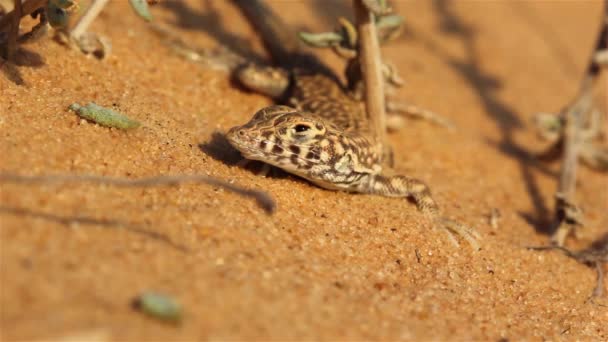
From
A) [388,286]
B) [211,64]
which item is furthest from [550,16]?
[388,286]

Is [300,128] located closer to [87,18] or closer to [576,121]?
[87,18]

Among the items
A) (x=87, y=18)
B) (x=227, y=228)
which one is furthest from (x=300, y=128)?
(x=87, y=18)

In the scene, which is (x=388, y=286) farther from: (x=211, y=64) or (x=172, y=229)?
(x=211, y=64)

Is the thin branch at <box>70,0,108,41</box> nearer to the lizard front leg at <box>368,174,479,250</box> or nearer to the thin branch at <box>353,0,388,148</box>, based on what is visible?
the thin branch at <box>353,0,388,148</box>

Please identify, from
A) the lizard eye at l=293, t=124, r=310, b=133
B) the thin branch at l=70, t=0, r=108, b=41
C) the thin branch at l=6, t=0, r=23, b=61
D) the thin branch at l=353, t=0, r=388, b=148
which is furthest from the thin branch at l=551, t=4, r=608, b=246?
the thin branch at l=6, t=0, r=23, b=61

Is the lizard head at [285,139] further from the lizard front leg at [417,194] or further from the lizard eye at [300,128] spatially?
the lizard front leg at [417,194]

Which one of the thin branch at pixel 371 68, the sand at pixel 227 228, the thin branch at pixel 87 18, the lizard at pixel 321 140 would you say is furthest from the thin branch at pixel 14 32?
the thin branch at pixel 371 68
